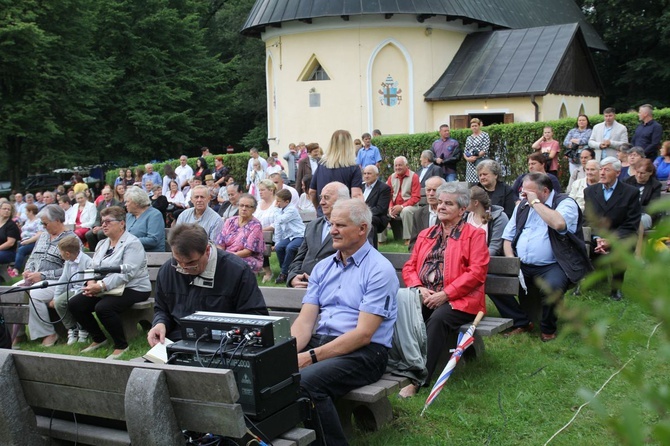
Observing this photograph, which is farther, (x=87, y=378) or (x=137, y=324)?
(x=137, y=324)

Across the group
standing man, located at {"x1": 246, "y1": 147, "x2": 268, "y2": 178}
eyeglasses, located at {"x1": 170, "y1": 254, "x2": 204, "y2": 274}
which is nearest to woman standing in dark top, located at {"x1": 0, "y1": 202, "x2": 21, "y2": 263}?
standing man, located at {"x1": 246, "y1": 147, "x2": 268, "y2": 178}

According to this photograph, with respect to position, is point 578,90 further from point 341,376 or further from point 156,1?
point 341,376

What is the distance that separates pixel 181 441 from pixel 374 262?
189cm

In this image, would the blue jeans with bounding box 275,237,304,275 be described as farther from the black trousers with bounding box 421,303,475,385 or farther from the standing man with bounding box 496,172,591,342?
the black trousers with bounding box 421,303,475,385

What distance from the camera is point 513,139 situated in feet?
57.2

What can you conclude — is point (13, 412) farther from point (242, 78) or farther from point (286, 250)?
point (242, 78)

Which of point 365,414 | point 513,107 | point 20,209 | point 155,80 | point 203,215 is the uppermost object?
point 155,80

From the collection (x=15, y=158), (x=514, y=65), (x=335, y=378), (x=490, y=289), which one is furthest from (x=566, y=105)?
(x=335, y=378)

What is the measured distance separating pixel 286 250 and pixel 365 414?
5448 millimetres

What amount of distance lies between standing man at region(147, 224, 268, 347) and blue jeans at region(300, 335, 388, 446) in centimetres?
62

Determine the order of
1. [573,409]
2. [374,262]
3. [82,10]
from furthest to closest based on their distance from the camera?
[82,10]
[573,409]
[374,262]

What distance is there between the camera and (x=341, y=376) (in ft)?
15.4

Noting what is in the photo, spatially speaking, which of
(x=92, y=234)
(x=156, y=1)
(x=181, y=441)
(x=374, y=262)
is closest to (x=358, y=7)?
(x=92, y=234)

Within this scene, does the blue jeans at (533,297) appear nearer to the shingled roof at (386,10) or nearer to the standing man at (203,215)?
the standing man at (203,215)
